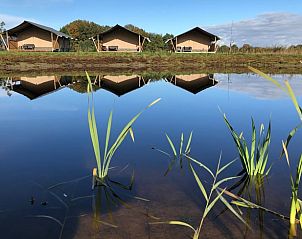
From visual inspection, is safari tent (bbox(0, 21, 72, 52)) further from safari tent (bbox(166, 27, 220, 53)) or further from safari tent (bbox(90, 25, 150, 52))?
safari tent (bbox(166, 27, 220, 53))

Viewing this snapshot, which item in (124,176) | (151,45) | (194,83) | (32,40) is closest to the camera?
(124,176)

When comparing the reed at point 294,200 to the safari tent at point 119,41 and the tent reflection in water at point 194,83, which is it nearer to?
the tent reflection in water at point 194,83

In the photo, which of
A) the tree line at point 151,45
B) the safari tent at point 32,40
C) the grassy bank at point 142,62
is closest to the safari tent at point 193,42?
the tree line at point 151,45

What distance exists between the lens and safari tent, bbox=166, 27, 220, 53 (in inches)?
1702

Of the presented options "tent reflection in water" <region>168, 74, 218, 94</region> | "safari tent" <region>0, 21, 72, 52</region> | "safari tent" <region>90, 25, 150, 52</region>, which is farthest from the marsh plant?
"safari tent" <region>0, 21, 72, 52</region>

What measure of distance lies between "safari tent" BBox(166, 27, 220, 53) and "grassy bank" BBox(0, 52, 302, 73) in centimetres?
965

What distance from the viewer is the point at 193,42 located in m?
43.7

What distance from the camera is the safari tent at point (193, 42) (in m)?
43.2

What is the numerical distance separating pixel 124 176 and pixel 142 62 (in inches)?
1094

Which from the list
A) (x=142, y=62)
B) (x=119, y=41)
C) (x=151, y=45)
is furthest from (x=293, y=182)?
(x=151, y=45)

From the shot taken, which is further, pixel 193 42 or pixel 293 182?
pixel 193 42

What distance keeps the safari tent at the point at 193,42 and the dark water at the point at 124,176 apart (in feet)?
113

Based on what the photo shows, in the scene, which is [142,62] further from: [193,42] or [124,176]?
[124,176]

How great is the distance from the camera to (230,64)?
33.7 m
